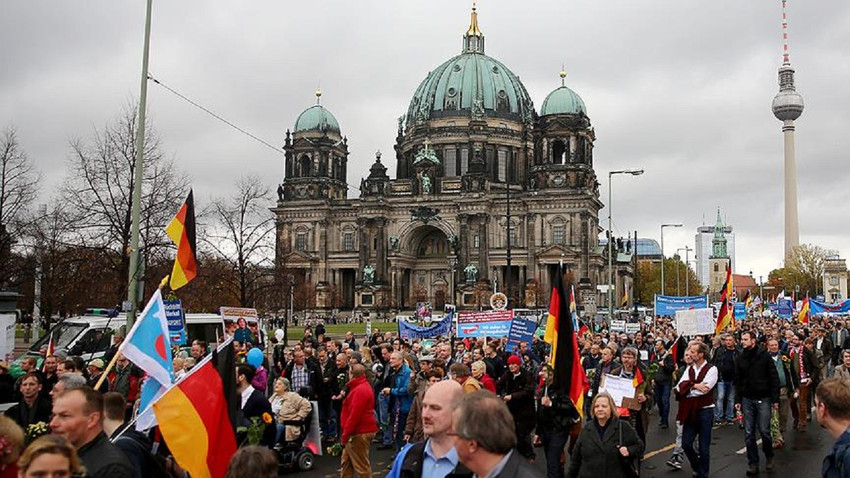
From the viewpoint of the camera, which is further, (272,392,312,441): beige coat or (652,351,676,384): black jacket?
(652,351,676,384): black jacket

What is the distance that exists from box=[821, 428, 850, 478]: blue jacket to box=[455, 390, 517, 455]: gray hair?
8.00 feet

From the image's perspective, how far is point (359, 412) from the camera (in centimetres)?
1029

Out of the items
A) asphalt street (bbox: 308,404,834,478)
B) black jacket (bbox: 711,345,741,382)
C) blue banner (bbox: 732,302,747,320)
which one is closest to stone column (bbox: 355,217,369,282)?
blue banner (bbox: 732,302,747,320)

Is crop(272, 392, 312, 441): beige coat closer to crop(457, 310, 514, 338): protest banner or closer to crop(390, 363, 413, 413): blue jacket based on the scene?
crop(390, 363, 413, 413): blue jacket

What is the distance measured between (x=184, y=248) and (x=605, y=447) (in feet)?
25.3

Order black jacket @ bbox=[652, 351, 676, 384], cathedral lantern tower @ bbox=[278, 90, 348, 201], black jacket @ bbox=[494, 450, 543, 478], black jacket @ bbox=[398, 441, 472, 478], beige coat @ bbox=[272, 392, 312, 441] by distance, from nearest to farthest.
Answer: black jacket @ bbox=[494, 450, 543, 478] < black jacket @ bbox=[398, 441, 472, 478] < beige coat @ bbox=[272, 392, 312, 441] < black jacket @ bbox=[652, 351, 676, 384] < cathedral lantern tower @ bbox=[278, 90, 348, 201]

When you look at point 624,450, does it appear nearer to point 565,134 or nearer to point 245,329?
point 245,329

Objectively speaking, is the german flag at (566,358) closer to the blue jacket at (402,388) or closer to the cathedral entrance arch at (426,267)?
the blue jacket at (402,388)

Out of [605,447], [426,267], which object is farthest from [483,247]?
[605,447]

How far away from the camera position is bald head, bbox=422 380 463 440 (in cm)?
541

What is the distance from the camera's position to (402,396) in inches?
544

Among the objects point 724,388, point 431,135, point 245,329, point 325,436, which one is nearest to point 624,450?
point 325,436

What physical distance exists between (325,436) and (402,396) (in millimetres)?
3093

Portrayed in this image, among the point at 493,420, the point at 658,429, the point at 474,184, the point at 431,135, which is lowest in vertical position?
the point at 658,429
